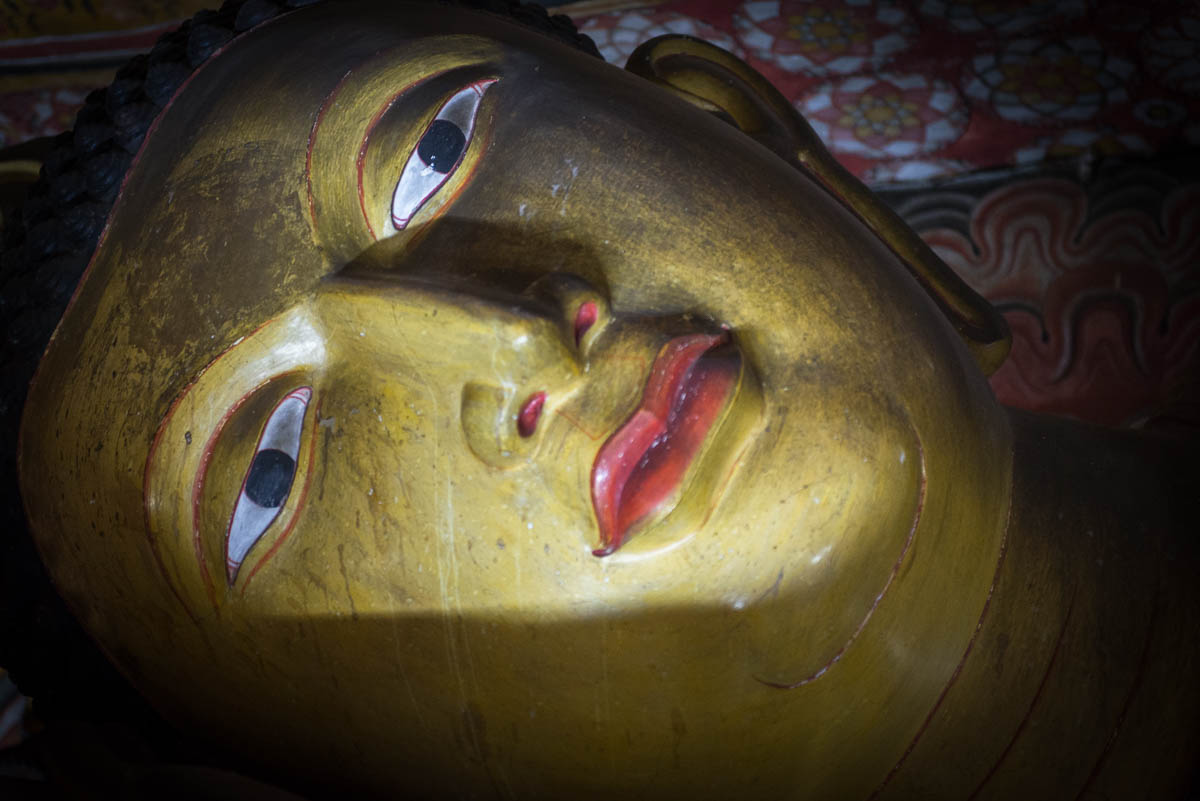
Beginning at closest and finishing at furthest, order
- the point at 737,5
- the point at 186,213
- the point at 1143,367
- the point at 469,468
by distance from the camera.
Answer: the point at 469,468 → the point at 186,213 → the point at 1143,367 → the point at 737,5

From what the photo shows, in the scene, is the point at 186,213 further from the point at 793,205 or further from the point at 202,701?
the point at 793,205

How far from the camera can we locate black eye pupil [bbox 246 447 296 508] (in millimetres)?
958

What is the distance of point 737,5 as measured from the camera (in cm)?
185

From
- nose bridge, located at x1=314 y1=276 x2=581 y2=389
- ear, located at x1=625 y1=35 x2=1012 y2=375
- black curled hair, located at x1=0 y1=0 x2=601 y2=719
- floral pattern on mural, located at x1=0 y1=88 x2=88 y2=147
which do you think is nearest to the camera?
nose bridge, located at x1=314 y1=276 x2=581 y2=389

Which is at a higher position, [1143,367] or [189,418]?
[189,418]

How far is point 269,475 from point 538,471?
A: 259 millimetres

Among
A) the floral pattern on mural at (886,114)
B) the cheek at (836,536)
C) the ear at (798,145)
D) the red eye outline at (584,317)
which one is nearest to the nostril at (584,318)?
the red eye outline at (584,317)

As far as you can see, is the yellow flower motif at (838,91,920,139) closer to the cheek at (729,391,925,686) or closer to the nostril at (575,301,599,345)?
the cheek at (729,391,925,686)

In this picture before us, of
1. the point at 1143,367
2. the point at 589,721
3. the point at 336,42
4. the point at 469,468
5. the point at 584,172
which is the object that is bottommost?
the point at 1143,367

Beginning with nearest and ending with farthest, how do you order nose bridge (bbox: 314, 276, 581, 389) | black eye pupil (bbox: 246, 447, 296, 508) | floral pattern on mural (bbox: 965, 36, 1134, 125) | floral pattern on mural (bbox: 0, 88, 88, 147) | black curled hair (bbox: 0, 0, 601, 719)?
nose bridge (bbox: 314, 276, 581, 389), black eye pupil (bbox: 246, 447, 296, 508), black curled hair (bbox: 0, 0, 601, 719), floral pattern on mural (bbox: 965, 36, 1134, 125), floral pattern on mural (bbox: 0, 88, 88, 147)

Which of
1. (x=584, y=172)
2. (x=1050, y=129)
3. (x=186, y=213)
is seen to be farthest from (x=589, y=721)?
(x=1050, y=129)

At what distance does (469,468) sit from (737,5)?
4.12 feet

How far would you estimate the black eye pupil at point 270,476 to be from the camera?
0.96 m

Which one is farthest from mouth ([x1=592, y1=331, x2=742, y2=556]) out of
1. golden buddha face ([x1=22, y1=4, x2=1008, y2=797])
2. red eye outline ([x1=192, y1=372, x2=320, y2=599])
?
red eye outline ([x1=192, y1=372, x2=320, y2=599])
